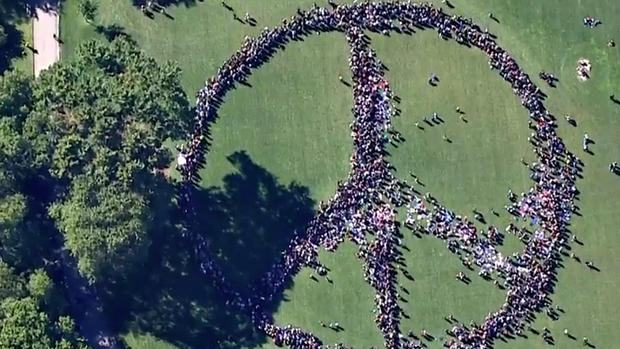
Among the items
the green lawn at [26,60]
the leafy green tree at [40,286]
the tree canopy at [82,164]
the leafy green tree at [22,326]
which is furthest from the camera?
the green lawn at [26,60]

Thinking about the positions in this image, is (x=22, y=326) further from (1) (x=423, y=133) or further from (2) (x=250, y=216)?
(1) (x=423, y=133)

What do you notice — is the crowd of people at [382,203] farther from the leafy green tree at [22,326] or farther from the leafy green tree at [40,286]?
the leafy green tree at [22,326]

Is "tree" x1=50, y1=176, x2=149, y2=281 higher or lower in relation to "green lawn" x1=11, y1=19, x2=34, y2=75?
lower

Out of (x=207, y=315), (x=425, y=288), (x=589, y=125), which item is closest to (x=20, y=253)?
(x=207, y=315)

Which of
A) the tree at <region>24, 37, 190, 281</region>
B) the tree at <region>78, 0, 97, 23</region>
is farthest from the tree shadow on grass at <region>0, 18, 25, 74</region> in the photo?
the tree at <region>24, 37, 190, 281</region>

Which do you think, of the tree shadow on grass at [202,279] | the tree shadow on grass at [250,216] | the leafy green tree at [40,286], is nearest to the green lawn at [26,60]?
the tree shadow on grass at [202,279]

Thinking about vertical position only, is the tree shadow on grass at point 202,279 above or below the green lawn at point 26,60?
below

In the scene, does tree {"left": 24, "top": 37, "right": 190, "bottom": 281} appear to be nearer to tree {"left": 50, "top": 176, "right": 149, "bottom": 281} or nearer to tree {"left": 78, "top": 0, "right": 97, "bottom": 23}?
tree {"left": 50, "top": 176, "right": 149, "bottom": 281}

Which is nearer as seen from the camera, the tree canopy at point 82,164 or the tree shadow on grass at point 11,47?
the tree canopy at point 82,164
